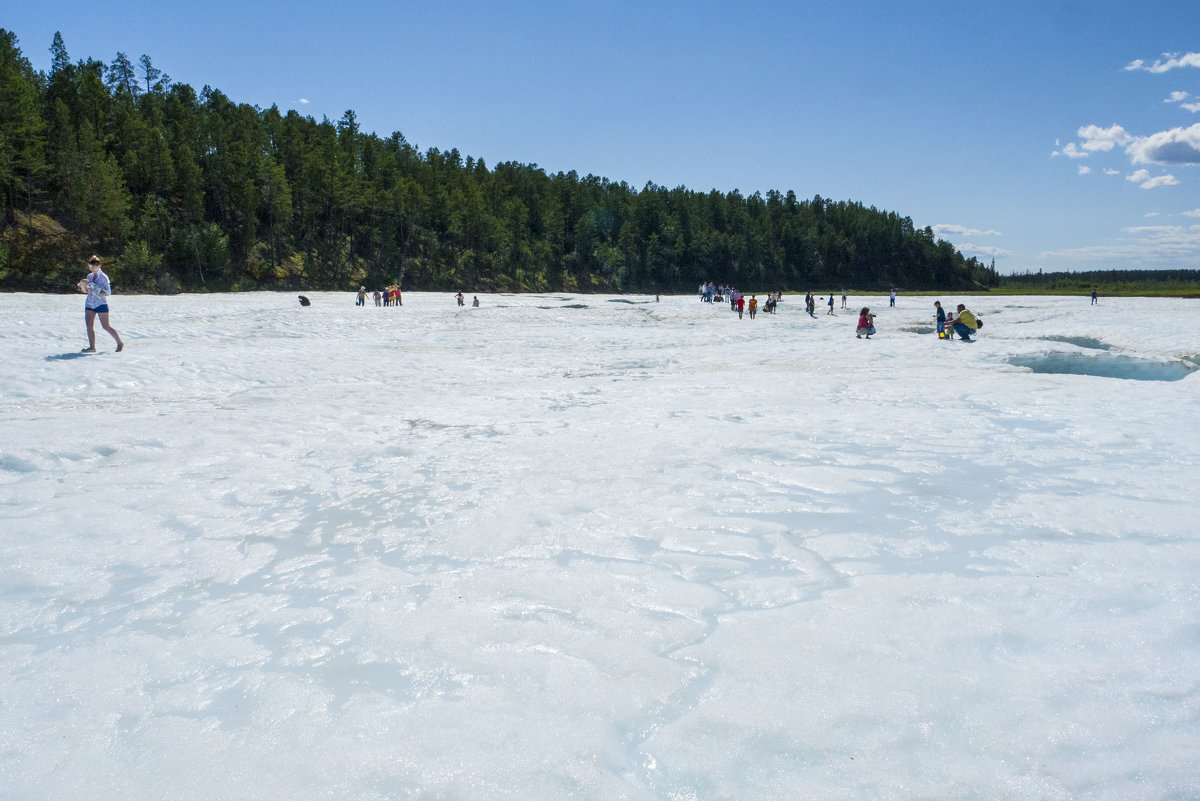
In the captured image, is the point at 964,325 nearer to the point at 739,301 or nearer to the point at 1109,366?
the point at 1109,366

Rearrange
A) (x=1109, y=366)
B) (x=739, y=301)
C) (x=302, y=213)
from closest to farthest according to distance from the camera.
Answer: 1. (x=1109, y=366)
2. (x=739, y=301)
3. (x=302, y=213)

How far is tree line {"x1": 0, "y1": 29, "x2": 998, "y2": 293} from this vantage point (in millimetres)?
61906

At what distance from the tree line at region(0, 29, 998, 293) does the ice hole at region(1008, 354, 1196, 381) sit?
221 feet

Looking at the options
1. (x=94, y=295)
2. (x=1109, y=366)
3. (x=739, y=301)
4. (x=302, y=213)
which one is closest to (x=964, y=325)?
(x=1109, y=366)

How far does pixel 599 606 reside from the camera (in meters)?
3.99

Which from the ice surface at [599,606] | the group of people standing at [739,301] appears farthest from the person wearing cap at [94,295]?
the group of people standing at [739,301]

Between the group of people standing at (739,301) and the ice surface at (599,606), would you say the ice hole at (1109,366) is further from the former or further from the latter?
the group of people standing at (739,301)

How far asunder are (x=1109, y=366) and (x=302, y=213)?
85.8 metres

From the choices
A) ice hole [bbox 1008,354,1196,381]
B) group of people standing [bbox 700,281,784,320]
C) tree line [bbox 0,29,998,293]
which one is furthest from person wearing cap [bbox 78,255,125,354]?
tree line [bbox 0,29,998,293]

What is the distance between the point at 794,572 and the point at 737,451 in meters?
3.24

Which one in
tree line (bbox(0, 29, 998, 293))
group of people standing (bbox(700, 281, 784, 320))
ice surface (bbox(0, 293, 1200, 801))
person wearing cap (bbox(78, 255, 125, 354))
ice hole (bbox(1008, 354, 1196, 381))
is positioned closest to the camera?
ice surface (bbox(0, 293, 1200, 801))

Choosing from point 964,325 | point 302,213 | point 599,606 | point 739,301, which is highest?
point 302,213

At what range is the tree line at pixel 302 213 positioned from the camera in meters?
61.9

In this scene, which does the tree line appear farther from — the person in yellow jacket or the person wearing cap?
the person in yellow jacket
